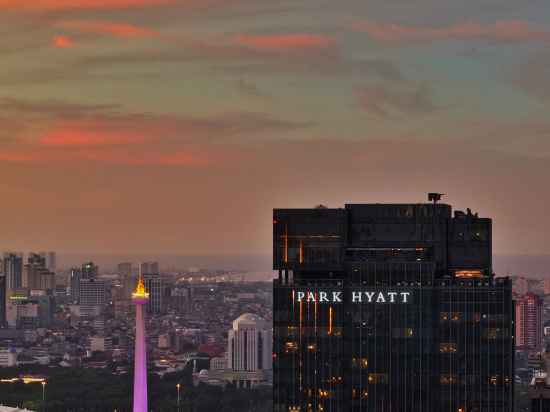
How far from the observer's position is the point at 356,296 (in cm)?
16788

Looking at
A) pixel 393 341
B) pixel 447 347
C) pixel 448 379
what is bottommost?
pixel 448 379

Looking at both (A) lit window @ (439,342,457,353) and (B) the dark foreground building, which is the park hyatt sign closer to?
(B) the dark foreground building

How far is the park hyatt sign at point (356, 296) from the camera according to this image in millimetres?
167375

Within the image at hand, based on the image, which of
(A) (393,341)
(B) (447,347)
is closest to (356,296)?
(A) (393,341)

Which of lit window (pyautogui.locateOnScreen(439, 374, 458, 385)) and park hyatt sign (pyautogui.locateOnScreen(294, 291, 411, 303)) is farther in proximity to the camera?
lit window (pyautogui.locateOnScreen(439, 374, 458, 385))

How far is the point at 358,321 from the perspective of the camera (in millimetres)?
167625

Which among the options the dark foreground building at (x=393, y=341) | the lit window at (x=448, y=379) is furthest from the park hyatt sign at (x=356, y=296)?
the lit window at (x=448, y=379)

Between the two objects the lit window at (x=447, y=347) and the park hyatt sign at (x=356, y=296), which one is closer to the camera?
the park hyatt sign at (x=356, y=296)

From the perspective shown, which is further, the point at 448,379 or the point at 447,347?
the point at 447,347

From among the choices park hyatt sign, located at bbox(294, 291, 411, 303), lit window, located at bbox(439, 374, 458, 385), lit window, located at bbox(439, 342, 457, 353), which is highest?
park hyatt sign, located at bbox(294, 291, 411, 303)

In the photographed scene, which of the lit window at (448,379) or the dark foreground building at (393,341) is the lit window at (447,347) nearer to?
the dark foreground building at (393,341)

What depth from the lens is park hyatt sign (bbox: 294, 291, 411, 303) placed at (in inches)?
6590

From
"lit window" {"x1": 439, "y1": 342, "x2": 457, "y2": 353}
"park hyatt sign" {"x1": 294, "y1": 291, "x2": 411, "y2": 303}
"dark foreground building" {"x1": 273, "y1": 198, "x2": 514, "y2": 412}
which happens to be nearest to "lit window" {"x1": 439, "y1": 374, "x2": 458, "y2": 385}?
"dark foreground building" {"x1": 273, "y1": 198, "x2": 514, "y2": 412}

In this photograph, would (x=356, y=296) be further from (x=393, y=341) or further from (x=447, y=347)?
(x=447, y=347)
